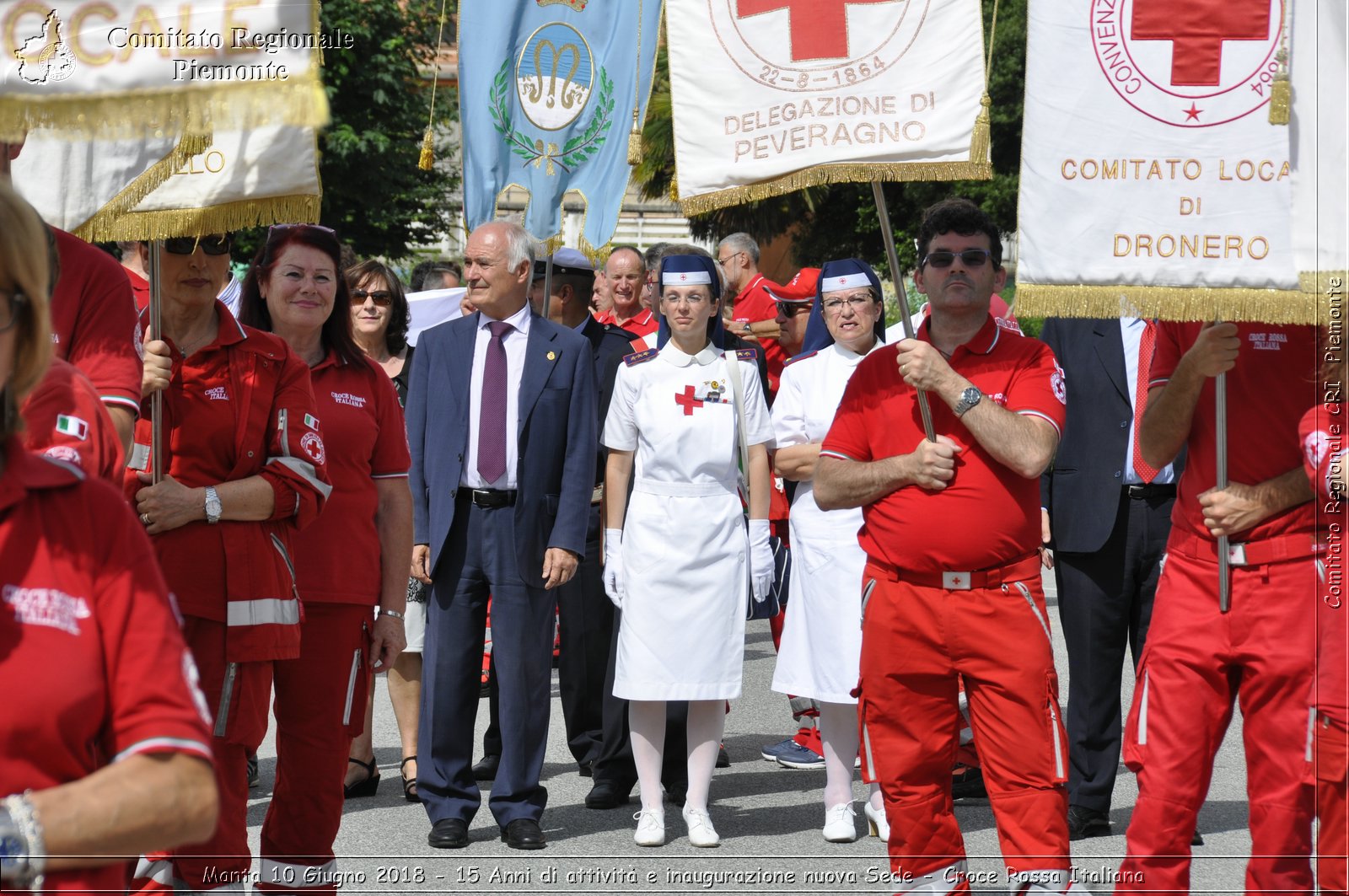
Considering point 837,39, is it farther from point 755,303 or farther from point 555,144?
point 755,303

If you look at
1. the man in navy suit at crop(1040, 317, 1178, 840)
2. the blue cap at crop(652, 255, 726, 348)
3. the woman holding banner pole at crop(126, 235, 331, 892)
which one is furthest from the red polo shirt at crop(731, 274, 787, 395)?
the woman holding banner pole at crop(126, 235, 331, 892)

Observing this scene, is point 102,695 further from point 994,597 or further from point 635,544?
point 635,544

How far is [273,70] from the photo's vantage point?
12.0 ft

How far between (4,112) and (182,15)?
480mm

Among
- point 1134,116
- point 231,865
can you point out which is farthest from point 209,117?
point 1134,116

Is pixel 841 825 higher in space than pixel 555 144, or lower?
lower

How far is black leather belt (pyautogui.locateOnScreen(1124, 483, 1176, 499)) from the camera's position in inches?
255

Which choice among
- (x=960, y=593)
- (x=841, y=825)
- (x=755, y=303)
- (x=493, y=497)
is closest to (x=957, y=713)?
(x=960, y=593)

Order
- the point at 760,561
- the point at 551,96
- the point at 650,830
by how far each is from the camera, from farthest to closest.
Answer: the point at 551,96 → the point at 760,561 → the point at 650,830

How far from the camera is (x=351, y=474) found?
5441mm

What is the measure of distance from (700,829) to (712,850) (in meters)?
0.10

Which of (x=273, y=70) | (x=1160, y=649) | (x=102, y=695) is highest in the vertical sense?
(x=273, y=70)

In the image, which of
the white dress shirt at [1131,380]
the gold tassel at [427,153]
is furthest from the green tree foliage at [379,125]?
the white dress shirt at [1131,380]

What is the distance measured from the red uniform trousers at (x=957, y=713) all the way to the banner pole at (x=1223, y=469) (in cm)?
60
